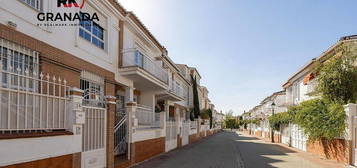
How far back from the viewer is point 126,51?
44.4 feet

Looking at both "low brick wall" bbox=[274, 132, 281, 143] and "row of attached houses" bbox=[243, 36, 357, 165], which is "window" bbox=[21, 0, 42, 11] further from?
"low brick wall" bbox=[274, 132, 281, 143]

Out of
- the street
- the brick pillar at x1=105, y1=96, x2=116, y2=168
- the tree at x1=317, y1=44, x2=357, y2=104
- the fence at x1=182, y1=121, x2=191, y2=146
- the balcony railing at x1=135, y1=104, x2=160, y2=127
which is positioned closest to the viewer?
the brick pillar at x1=105, y1=96, x2=116, y2=168

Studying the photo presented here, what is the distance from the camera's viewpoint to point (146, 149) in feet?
44.7

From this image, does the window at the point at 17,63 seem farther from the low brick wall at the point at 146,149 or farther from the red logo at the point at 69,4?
the low brick wall at the point at 146,149

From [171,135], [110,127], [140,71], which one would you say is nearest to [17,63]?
[110,127]

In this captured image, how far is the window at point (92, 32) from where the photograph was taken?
1082 cm

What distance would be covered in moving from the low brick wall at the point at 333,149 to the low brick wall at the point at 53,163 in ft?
41.3

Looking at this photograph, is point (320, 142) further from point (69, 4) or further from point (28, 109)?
point (28, 109)

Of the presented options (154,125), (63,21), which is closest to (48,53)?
(63,21)

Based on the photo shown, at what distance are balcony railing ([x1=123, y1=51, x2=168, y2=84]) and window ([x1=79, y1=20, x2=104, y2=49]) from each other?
1916 millimetres

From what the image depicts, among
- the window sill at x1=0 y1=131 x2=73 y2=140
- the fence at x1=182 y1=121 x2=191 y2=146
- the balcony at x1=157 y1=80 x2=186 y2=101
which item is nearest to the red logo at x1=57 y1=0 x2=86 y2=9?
the window sill at x1=0 y1=131 x2=73 y2=140

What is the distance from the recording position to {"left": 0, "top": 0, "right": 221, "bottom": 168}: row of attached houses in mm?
5863

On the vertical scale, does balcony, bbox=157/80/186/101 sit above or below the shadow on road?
above

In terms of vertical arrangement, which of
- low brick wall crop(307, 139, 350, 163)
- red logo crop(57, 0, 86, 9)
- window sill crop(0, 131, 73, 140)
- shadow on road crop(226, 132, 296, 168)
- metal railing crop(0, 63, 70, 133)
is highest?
red logo crop(57, 0, 86, 9)
